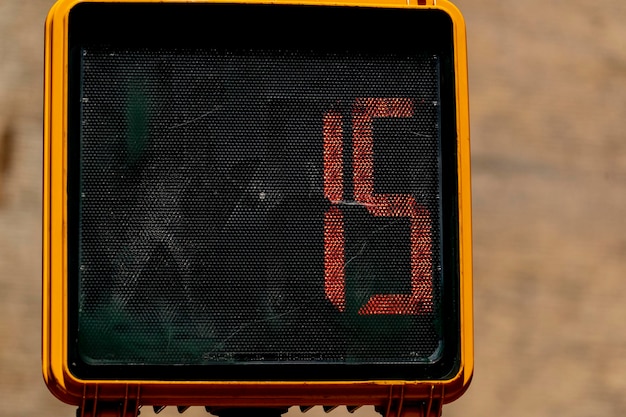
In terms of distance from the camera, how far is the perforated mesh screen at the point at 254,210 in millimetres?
2340

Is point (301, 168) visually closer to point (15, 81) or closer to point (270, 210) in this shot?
point (270, 210)

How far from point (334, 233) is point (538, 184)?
4984 millimetres

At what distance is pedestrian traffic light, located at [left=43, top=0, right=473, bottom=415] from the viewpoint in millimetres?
2330

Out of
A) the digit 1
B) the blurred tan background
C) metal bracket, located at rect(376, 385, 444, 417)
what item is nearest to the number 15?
the digit 1

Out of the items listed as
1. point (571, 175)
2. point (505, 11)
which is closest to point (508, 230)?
point (571, 175)

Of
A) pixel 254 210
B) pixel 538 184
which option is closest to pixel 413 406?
pixel 254 210

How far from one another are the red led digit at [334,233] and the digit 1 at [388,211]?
0.11 feet

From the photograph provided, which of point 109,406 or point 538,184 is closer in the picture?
point 109,406

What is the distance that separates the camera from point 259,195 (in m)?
2.38

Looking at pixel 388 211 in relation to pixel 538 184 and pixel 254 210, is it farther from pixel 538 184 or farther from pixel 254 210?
pixel 538 184

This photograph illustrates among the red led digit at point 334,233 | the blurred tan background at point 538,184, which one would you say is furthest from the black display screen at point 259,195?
the blurred tan background at point 538,184

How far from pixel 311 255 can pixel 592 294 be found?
5.04 metres

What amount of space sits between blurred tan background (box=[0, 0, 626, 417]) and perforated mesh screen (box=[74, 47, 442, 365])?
453 cm

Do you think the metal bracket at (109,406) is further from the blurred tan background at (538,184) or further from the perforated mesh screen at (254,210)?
the blurred tan background at (538,184)
